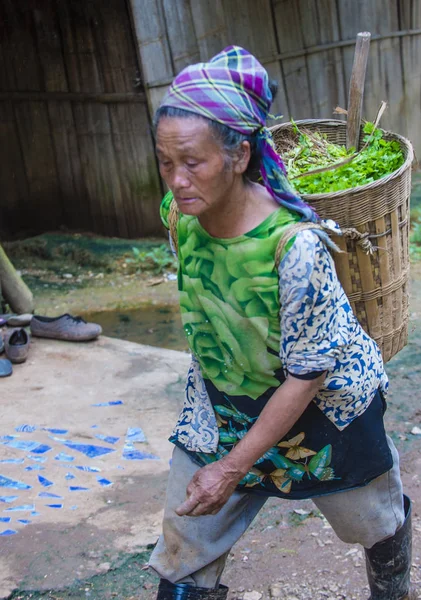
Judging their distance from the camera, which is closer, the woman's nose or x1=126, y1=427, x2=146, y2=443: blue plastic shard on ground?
the woman's nose

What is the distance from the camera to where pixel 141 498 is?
11.4 ft

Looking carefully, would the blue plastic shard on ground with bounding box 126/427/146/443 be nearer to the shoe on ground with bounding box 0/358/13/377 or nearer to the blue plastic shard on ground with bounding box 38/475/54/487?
the blue plastic shard on ground with bounding box 38/475/54/487

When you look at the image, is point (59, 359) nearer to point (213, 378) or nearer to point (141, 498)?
point (141, 498)

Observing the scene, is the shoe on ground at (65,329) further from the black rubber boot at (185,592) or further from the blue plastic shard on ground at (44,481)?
the black rubber boot at (185,592)

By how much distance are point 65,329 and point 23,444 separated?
148 cm

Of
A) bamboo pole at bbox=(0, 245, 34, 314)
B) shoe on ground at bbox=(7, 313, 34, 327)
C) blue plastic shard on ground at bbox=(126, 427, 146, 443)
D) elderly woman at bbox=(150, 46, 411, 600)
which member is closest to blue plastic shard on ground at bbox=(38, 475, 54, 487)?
blue plastic shard on ground at bbox=(126, 427, 146, 443)

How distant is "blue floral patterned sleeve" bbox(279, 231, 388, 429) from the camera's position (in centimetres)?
183

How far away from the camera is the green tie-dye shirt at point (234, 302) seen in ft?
6.23

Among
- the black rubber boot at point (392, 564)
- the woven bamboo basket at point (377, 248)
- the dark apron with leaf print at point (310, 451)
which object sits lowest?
the black rubber boot at point (392, 564)

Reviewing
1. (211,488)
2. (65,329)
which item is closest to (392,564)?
(211,488)

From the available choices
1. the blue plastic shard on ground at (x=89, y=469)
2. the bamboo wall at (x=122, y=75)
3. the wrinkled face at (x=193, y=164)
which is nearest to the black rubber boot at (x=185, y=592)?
the wrinkled face at (x=193, y=164)

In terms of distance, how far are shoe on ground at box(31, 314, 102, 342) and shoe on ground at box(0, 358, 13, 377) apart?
511mm

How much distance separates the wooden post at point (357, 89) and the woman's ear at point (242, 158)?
2.60 feet

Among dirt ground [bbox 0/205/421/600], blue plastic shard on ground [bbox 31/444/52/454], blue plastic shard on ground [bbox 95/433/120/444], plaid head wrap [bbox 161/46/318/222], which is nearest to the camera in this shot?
plaid head wrap [bbox 161/46/318/222]
